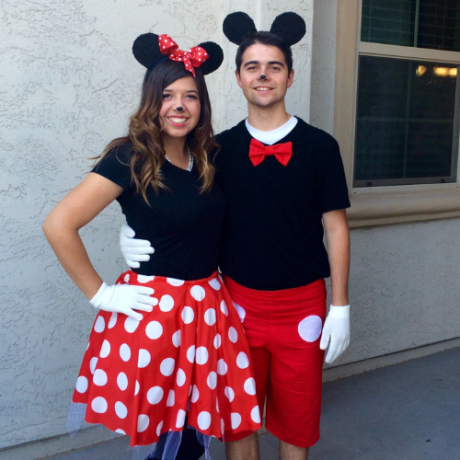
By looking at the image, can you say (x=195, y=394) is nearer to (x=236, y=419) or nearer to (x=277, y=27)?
(x=236, y=419)

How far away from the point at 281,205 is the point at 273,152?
0.21 m

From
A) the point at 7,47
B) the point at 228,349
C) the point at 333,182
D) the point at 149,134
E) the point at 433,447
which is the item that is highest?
the point at 7,47

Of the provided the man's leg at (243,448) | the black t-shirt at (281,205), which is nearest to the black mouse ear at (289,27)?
the black t-shirt at (281,205)

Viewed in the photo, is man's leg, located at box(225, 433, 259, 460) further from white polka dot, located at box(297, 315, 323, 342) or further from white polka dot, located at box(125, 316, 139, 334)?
white polka dot, located at box(125, 316, 139, 334)

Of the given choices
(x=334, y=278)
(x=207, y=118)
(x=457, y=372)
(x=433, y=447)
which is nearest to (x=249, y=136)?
(x=207, y=118)

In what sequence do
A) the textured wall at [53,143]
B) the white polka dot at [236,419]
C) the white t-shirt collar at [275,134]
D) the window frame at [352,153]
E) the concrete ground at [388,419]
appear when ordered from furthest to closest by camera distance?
1. the window frame at [352,153]
2. the concrete ground at [388,419]
3. the textured wall at [53,143]
4. the white t-shirt collar at [275,134]
5. the white polka dot at [236,419]

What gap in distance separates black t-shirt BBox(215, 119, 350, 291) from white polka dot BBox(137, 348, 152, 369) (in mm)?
534

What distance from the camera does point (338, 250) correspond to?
235 cm

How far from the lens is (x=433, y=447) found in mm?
3199

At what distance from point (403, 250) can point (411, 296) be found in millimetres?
369

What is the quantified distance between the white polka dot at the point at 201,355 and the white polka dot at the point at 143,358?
7.1 inches

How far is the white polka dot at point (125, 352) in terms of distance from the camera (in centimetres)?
205

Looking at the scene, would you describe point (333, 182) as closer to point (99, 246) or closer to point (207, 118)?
point (207, 118)

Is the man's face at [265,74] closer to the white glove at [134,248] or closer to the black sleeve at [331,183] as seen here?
the black sleeve at [331,183]
